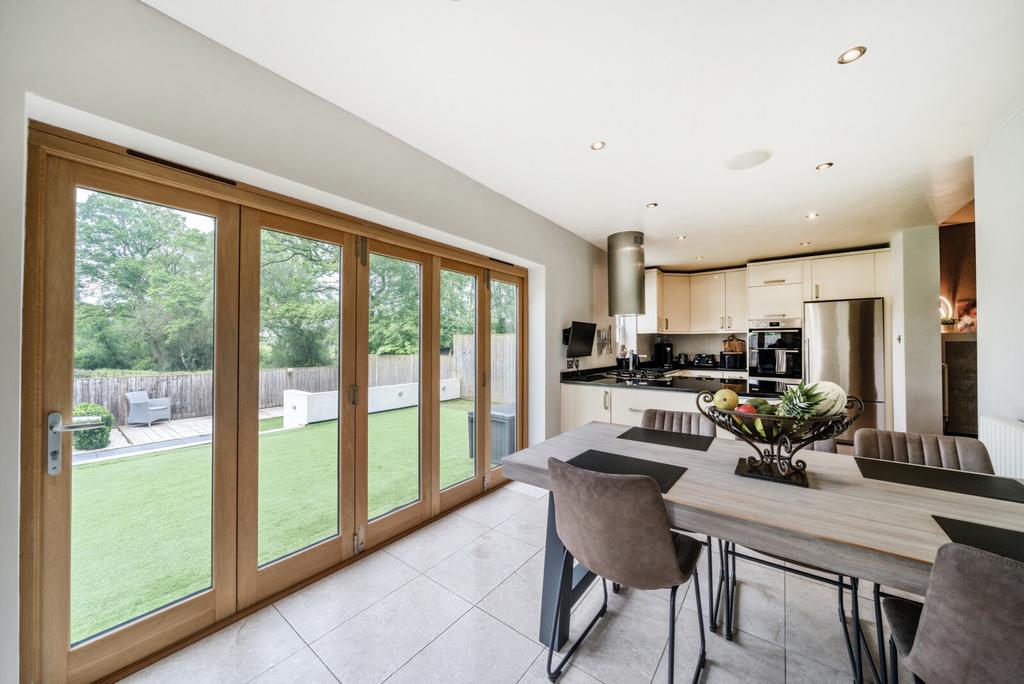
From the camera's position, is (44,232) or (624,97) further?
(624,97)

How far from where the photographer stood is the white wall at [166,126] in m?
1.08

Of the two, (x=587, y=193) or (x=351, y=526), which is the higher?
(x=587, y=193)

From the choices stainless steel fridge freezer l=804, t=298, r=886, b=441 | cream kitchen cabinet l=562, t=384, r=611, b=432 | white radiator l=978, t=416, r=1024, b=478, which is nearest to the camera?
white radiator l=978, t=416, r=1024, b=478

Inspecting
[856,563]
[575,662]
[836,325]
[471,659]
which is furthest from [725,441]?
[836,325]

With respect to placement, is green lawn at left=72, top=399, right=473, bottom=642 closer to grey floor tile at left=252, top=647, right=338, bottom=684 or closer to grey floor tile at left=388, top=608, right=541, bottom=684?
grey floor tile at left=252, top=647, right=338, bottom=684

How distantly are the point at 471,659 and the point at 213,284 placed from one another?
6.45 ft

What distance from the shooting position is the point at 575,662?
148cm

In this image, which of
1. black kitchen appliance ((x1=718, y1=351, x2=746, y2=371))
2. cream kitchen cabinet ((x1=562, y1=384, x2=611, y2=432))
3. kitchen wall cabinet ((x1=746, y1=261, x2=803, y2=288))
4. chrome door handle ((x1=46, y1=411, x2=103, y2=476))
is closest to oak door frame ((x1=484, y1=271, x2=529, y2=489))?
cream kitchen cabinet ((x1=562, y1=384, x2=611, y2=432))

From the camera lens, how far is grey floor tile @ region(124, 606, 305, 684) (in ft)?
4.62

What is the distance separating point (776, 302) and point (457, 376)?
4258 millimetres

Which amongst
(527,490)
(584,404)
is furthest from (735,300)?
(527,490)

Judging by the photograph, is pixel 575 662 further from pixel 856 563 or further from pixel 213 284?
pixel 213 284

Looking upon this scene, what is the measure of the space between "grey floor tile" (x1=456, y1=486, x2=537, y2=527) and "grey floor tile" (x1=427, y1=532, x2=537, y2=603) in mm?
225

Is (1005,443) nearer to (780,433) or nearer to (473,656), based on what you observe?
(780,433)
